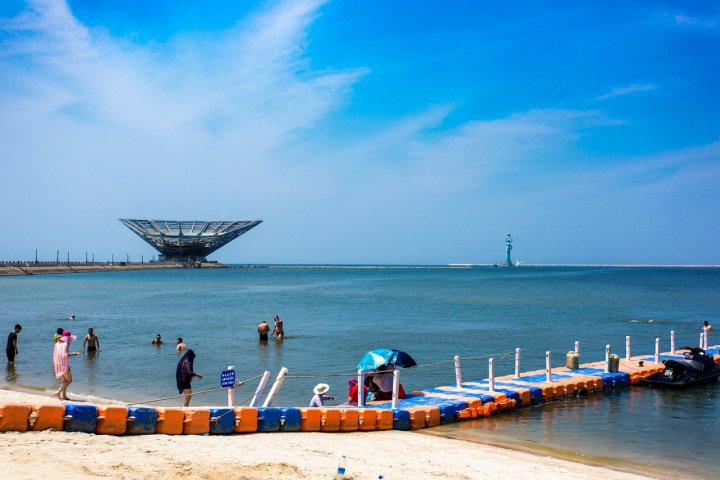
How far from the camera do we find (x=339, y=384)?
18375 millimetres

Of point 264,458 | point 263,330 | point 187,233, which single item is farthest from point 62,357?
point 187,233

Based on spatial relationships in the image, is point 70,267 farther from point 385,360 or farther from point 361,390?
point 361,390

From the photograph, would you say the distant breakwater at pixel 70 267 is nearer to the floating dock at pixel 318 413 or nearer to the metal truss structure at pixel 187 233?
the metal truss structure at pixel 187 233

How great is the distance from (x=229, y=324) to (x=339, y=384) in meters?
20.8

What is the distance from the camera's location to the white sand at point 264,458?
7.87m

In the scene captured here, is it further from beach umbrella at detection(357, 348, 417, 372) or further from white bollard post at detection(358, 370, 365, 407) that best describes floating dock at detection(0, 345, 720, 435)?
beach umbrella at detection(357, 348, 417, 372)

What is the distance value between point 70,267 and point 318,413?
15970 centimetres

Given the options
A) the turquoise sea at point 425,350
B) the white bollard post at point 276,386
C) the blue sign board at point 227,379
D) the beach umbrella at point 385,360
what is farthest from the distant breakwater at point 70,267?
the blue sign board at point 227,379

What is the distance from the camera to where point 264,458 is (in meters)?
8.94

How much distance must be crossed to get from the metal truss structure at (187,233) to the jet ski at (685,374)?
556 ft

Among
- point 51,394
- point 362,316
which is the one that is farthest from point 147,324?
point 51,394

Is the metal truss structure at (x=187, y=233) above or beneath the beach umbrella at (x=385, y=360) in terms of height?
above

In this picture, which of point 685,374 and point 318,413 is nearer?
point 318,413

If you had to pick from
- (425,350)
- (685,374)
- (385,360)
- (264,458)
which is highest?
(385,360)
